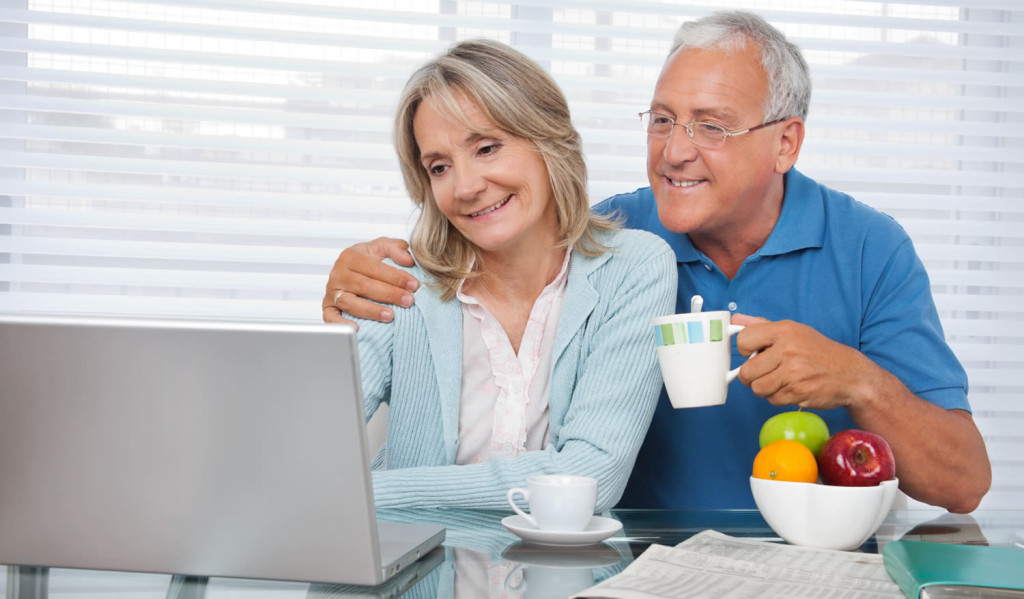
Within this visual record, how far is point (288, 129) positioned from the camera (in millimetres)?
2713

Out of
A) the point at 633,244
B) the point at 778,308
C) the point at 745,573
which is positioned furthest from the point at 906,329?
the point at 745,573

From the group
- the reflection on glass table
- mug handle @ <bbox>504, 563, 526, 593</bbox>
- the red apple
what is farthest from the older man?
mug handle @ <bbox>504, 563, 526, 593</bbox>

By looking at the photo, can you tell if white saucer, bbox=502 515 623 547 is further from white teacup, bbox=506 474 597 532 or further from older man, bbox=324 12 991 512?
older man, bbox=324 12 991 512

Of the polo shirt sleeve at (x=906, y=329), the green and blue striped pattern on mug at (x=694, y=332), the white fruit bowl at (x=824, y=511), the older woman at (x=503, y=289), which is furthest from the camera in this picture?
the polo shirt sleeve at (x=906, y=329)

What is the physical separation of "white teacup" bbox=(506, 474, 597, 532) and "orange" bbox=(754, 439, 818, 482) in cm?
22

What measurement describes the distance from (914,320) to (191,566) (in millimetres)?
1413

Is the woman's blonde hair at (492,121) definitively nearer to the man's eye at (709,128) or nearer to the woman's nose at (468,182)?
the woman's nose at (468,182)

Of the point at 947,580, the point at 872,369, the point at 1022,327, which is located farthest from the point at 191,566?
the point at 1022,327

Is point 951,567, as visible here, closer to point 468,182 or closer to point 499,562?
point 499,562

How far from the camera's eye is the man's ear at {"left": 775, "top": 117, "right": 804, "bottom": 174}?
1893 millimetres

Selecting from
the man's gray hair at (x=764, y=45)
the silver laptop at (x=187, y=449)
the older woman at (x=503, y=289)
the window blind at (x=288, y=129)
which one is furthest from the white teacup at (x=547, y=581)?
the window blind at (x=288, y=129)

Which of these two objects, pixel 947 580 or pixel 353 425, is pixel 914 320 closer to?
pixel 947 580

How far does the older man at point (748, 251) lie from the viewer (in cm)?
179

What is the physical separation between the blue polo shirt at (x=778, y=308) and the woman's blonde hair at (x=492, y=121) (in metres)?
0.32
